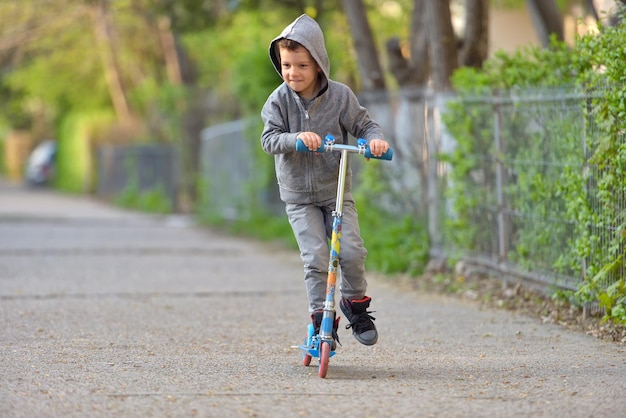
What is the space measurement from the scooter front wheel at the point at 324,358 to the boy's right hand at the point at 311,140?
3.07ft

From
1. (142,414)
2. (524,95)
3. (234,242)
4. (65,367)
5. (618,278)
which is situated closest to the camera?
(142,414)

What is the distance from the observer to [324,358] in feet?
18.2

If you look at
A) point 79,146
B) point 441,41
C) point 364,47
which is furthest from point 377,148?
point 79,146

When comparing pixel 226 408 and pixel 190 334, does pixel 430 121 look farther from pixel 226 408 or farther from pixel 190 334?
pixel 226 408

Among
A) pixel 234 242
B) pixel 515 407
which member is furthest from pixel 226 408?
pixel 234 242

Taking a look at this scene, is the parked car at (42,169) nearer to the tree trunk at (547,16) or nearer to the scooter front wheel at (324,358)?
the tree trunk at (547,16)

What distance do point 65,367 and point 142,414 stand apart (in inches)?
51.6

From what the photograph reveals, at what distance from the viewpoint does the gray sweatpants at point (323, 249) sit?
585 cm

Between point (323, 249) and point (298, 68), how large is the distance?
92cm

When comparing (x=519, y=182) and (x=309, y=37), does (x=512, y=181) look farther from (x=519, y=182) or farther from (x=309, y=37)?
(x=309, y=37)

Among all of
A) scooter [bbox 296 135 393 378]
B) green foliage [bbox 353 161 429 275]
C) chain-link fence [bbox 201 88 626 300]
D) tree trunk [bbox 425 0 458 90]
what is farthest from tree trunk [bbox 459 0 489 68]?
scooter [bbox 296 135 393 378]

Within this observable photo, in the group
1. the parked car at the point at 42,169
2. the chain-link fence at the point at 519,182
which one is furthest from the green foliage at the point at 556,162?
the parked car at the point at 42,169

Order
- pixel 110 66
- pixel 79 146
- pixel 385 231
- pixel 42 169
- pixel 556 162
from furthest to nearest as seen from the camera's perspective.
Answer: pixel 42 169, pixel 79 146, pixel 110 66, pixel 385 231, pixel 556 162

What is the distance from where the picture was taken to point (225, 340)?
699 cm
